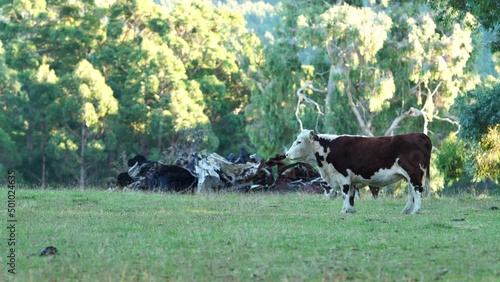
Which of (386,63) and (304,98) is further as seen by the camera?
(304,98)

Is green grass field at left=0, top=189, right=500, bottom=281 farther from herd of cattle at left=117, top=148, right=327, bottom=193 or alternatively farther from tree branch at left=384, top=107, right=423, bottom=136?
tree branch at left=384, top=107, right=423, bottom=136

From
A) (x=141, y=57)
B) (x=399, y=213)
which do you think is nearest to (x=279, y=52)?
(x=141, y=57)

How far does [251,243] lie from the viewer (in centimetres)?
1159

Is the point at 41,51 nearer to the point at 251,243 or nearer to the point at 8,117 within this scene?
the point at 8,117

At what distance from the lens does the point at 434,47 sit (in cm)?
4672

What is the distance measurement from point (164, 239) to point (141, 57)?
155 feet

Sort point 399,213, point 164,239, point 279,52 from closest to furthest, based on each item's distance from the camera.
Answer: point 164,239, point 399,213, point 279,52

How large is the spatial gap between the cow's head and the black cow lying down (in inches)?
279

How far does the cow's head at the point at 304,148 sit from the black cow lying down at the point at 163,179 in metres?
7.10

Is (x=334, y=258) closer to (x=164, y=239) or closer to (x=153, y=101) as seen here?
(x=164, y=239)

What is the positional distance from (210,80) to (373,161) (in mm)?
44531

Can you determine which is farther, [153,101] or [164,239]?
[153,101]

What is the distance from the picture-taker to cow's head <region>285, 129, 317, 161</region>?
1843 cm

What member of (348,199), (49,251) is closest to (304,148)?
(348,199)
